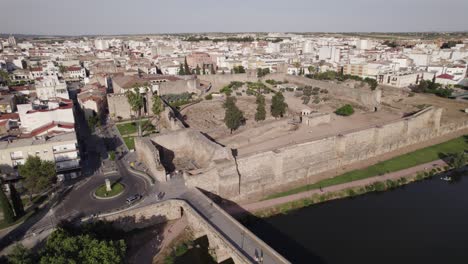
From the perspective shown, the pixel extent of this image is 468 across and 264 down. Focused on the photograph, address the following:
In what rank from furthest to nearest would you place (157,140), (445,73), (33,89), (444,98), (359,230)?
1. (445,73)
2. (444,98)
3. (33,89)
4. (157,140)
5. (359,230)

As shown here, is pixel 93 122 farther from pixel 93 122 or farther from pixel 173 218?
pixel 173 218

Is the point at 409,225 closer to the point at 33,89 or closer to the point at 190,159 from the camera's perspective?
the point at 190,159

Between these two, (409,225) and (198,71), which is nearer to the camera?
(409,225)

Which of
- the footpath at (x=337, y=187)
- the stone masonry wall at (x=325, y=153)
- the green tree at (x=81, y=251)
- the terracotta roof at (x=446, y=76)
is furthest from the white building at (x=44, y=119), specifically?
the terracotta roof at (x=446, y=76)

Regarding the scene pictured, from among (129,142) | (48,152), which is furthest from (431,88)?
(48,152)

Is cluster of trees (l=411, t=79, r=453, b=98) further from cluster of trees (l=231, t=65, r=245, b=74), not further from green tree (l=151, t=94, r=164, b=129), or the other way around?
green tree (l=151, t=94, r=164, b=129)

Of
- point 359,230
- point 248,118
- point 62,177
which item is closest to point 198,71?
point 248,118
